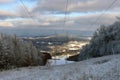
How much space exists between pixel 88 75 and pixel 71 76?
0.65 m

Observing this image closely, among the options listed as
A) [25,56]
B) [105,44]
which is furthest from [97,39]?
[25,56]

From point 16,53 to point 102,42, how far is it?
218 inches

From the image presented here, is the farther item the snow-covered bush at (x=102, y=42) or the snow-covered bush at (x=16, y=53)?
the snow-covered bush at (x=102, y=42)

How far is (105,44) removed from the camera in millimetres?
23250

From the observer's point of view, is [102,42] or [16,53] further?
[102,42]

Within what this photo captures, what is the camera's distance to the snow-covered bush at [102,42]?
74.1 feet

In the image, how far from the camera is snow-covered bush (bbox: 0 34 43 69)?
65.7 feet

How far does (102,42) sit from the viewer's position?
→ 78.0 ft

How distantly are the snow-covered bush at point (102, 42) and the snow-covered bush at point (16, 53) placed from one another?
9.81ft

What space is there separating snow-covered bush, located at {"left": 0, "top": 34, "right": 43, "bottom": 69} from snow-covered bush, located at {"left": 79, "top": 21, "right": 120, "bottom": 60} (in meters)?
2.99

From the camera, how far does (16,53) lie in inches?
834

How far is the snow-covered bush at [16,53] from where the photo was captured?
20031 mm

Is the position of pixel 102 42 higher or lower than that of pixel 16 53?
higher

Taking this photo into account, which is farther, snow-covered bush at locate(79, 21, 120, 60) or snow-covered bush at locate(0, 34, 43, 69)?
snow-covered bush at locate(79, 21, 120, 60)
